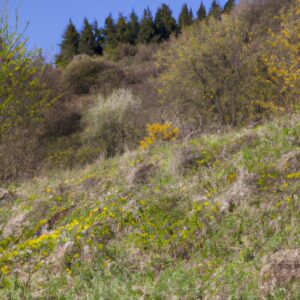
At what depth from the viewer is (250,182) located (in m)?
4.97

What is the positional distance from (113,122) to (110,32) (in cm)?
2906

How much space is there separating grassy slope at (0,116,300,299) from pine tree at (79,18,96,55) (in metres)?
41.2

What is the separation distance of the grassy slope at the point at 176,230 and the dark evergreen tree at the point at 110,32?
137 ft

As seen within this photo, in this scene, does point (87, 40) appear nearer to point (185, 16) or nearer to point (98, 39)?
point (98, 39)

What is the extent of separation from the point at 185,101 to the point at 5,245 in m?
10.3

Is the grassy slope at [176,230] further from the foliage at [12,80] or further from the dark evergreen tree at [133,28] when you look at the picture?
the dark evergreen tree at [133,28]

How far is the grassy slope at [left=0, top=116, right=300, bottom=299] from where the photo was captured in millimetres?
3754

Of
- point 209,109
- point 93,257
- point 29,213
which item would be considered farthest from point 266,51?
point 93,257

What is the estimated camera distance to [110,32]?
→ 47.5 meters

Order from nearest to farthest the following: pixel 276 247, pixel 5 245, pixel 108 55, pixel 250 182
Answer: pixel 276 247 < pixel 250 182 < pixel 5 245 < pixel 108 55

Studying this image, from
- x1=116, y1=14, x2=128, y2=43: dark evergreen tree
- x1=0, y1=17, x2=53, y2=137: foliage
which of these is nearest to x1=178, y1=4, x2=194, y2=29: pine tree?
x1=116, y1=14, x2=128, y2=43: dark evergreen tree

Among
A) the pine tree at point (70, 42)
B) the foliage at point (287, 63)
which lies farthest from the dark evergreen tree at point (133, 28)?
the foliage at point (287, 63)

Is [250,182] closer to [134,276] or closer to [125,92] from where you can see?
[134,276]

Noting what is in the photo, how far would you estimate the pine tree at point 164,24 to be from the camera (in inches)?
1844
